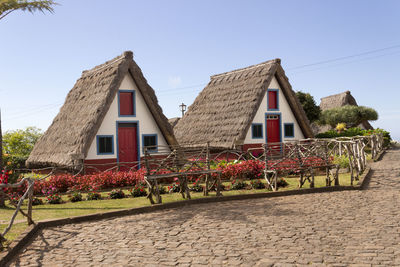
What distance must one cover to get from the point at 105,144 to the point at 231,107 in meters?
8.00

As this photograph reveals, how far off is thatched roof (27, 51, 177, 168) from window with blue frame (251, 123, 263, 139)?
5.44m

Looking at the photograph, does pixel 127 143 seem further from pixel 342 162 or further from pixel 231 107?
pixel 342 162

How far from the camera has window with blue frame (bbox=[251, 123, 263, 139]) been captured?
23.2m

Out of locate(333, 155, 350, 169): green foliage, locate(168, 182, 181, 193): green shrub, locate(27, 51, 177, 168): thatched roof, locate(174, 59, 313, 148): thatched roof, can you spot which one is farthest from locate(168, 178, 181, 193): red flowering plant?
locate(174, 59, 313, 148): thatched roof

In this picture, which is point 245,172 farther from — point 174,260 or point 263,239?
point 174,260

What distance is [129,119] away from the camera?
1908 cm

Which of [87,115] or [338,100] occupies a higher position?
[338,100]

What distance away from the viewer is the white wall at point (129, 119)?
59.8 feet

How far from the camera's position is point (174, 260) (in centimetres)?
584

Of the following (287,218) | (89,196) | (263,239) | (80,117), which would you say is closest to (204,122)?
(80,117)

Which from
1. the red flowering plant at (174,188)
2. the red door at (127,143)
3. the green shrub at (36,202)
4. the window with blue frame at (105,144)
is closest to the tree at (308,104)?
the red door at (127,143)

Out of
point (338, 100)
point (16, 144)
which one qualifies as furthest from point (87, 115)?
point (338, 100)

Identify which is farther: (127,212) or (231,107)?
(231,107)

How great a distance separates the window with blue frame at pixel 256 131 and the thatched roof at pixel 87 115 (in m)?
5.44
